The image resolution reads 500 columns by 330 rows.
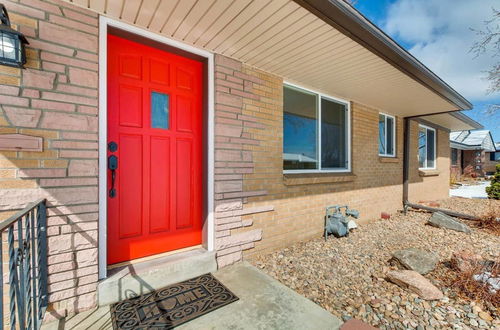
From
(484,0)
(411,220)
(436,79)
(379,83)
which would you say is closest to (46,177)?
(379,83)

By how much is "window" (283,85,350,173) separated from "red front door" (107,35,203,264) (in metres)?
1.59

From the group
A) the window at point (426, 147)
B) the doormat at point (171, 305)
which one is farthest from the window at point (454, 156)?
the doormat at point (171, 305)

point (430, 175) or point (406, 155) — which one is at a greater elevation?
point (406, 155)

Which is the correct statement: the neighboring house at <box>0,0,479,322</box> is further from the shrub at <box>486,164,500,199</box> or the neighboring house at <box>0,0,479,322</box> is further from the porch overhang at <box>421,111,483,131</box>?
the shrub at <box>486,164,500,199</box>

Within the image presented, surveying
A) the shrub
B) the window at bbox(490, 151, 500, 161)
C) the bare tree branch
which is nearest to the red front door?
the bare tree branch

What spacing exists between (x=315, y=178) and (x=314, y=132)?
86 centimetres

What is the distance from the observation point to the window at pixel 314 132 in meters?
3.80

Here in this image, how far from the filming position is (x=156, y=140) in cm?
253

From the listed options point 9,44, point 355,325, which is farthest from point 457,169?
point 9,44

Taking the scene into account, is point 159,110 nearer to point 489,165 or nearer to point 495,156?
point 489,165

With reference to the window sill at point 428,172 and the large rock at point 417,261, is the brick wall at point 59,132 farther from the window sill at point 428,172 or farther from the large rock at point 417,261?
the window sill at point 428,172

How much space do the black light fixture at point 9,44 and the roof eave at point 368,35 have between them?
204cm

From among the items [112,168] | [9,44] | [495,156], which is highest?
[495,156]

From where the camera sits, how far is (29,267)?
147cm
